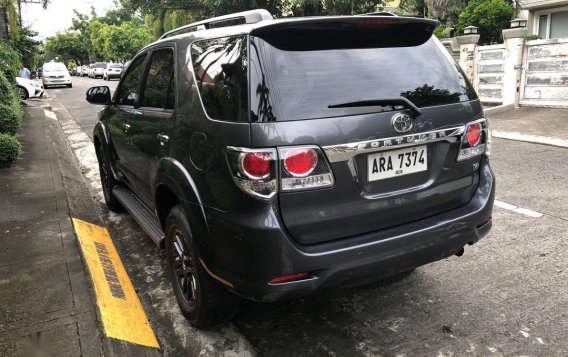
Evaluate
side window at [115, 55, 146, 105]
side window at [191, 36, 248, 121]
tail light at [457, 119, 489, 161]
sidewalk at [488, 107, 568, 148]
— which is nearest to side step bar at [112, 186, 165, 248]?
side window at [115, 55, 146, 105]

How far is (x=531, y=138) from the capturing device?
29.2 ft

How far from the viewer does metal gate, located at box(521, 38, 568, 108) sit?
11.2m

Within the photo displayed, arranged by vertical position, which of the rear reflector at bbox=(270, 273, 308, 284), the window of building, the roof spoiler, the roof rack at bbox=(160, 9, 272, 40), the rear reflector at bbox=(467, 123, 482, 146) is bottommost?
the rear reflector at bbox=(270, 273, 308, 284)

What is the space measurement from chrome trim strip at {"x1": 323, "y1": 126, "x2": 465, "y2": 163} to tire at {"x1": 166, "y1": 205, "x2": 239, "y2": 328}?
984 mm

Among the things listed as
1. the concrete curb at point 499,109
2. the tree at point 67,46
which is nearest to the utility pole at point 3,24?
the concrete curb at point 499,109

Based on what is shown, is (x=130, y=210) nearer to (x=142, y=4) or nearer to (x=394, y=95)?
(x=394, y=95)

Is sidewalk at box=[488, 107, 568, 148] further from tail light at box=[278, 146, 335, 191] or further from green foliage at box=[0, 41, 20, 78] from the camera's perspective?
green foliage at box=[0, 41, 20, 78]

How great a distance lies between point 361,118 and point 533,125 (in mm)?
9244

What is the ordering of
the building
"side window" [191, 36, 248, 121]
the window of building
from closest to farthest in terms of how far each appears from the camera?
"side window" [191, 36, 248, 121], the building, the window of building

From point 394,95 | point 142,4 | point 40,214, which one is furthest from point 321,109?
point 142,4

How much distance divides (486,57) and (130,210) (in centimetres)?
1170

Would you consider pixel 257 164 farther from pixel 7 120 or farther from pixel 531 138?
pixel 531 138

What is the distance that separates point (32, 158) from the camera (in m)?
7.33

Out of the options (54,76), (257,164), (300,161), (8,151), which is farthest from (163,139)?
(54,76)
